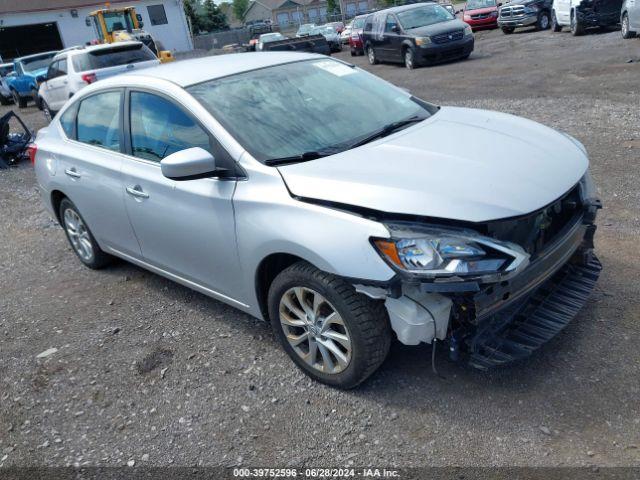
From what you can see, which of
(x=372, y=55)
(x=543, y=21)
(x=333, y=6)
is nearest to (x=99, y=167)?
(x=372, y=55)

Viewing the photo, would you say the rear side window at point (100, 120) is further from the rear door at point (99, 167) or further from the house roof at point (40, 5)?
the house roof at point (40, 5)

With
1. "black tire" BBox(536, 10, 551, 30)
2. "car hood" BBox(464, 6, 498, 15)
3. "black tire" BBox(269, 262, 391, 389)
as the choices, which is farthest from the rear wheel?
"black tire" BBox(269, 262, 391, 389)

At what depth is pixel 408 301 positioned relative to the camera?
2777 mm

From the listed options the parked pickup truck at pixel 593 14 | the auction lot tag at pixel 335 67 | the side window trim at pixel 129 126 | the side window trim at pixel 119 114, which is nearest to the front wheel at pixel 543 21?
the parked pickup truck at pixel 593 14

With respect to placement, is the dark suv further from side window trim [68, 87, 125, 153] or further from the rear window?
side window trim [68, 87, 125, 153]

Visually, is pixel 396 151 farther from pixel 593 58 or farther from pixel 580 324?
A: pixel 593 58

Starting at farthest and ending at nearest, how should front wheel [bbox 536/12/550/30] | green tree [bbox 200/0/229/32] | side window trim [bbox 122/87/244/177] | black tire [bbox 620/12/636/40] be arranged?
green tree [bbox 200/0/229/32]
front wheel [bbox 536/12/550/30]
black tire [bbox 620/12/636/40]
side window trim [bbox 122/87/244/177]

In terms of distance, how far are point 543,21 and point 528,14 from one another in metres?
0.84

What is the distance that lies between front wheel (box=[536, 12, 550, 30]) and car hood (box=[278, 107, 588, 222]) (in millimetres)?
20369

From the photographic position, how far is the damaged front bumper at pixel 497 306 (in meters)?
2.74

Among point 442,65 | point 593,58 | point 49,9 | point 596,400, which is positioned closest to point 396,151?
point 596,400

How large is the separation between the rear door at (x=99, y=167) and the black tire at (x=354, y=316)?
1.76 meters

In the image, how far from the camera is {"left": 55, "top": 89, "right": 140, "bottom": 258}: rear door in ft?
14.0

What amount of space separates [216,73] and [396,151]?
143cm
